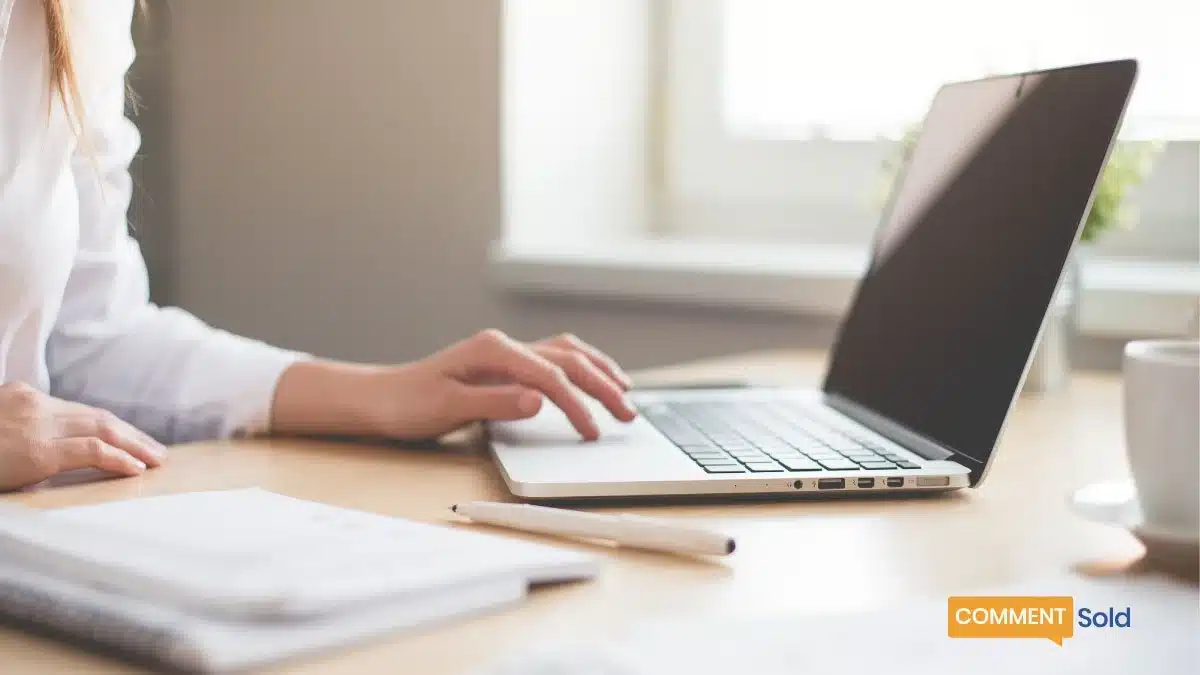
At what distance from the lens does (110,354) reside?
3.59 feet

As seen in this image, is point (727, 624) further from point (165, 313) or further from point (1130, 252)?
point (1130, 252)

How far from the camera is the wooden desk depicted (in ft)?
1.68

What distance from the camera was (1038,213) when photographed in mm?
845

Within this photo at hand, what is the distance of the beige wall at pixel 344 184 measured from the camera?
170cm

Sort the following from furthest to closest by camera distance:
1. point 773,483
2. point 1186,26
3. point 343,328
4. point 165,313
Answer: point 343,328 < point 1186,26 < point 165,313 < point 773,483

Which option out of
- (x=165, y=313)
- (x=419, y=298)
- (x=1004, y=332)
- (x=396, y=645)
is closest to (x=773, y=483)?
(x=1004, y=332)

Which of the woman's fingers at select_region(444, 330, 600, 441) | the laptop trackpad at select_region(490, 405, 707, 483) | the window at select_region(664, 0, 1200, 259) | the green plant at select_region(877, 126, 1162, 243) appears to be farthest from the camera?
the window at select_region(664, 0, 1200, 259)

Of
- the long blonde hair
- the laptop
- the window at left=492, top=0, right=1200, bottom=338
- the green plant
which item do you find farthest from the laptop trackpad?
the window at left=492, top=0, right=1200, bottom=338

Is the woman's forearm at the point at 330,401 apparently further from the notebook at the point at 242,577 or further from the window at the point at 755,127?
the window at the point at 755,127

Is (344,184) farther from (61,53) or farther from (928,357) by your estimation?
(928,357)

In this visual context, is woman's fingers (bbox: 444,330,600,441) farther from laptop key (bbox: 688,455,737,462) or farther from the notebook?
the notebook

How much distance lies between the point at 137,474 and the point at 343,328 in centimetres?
101

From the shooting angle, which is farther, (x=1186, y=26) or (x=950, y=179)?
(x=1186, y=26)

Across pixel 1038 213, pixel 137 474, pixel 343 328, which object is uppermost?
pixel 1038 213
